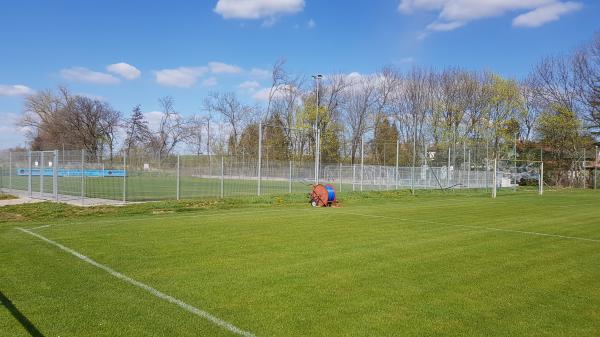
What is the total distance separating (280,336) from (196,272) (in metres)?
3.05

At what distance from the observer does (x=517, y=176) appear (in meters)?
43.4

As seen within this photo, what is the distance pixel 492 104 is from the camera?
54906mm

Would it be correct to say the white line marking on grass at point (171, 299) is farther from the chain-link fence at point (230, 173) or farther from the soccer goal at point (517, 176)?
the soccer goal at point (517, 176)

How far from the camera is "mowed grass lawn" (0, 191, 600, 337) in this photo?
5090 millimetres

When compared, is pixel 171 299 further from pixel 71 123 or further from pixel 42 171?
pixel 71 123

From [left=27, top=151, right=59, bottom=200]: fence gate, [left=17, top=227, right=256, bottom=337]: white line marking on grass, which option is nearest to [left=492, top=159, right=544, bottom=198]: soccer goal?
[left=27, top=151, right=59, bottom=200]: fence gate

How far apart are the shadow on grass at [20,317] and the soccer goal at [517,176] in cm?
3560

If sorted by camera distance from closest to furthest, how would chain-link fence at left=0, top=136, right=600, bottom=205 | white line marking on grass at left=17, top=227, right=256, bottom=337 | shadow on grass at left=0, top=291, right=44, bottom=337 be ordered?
→ shadow on grass at left=0, top=291, right=44, bottom=337, white line marking on grass at left=17, top=227, right=256, bottom=337, chain-link fence at left=0, top=136, right=600, bottom=205

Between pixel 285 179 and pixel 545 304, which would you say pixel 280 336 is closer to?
pixel 545 304

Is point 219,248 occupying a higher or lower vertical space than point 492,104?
lower

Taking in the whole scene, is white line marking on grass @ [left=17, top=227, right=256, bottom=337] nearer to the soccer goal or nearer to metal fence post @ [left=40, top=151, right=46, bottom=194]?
metal fence post @ [left=40, top=151, right=46, bottom=194]

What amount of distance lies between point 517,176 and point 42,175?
39335 mm

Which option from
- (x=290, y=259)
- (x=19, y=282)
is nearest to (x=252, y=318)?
(x=290, y=259)

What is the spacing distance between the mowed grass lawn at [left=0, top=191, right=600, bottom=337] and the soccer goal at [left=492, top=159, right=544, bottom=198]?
28048mm
